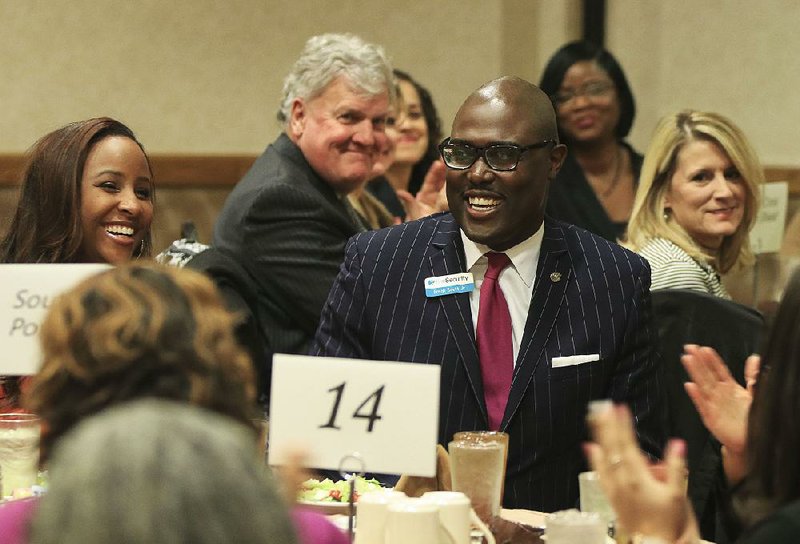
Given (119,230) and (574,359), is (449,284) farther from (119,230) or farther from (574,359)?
(119,230)

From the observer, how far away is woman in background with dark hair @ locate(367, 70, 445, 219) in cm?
567

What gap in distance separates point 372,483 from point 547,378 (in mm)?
621

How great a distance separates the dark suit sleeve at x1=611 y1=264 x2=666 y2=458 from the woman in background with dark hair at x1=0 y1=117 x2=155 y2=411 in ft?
4.03

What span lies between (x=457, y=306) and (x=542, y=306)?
0.65 feet

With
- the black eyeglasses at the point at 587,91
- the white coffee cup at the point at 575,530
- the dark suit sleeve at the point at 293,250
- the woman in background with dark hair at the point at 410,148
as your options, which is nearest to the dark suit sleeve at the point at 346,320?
the dark suit sleeve at the point at 293,250

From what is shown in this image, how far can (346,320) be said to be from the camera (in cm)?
321

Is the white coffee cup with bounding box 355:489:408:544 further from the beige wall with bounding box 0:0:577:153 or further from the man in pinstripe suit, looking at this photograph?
the beige wall with bounding box 0:0:577:153

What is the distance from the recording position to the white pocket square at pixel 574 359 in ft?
10.0

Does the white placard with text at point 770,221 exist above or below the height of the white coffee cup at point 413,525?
above

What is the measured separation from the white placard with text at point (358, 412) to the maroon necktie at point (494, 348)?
91cm

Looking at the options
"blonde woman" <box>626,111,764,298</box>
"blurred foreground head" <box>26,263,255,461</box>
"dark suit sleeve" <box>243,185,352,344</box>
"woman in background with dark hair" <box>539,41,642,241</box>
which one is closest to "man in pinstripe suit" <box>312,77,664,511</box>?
"dark suit sleeve" <box>243,185,352,344</box>

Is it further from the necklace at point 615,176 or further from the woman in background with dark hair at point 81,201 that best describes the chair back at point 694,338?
the necklace at point 615,176

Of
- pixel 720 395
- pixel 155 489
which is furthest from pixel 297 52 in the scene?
pixel 155 489

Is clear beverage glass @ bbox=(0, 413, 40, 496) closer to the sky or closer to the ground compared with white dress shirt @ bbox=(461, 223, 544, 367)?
closer to the ground
